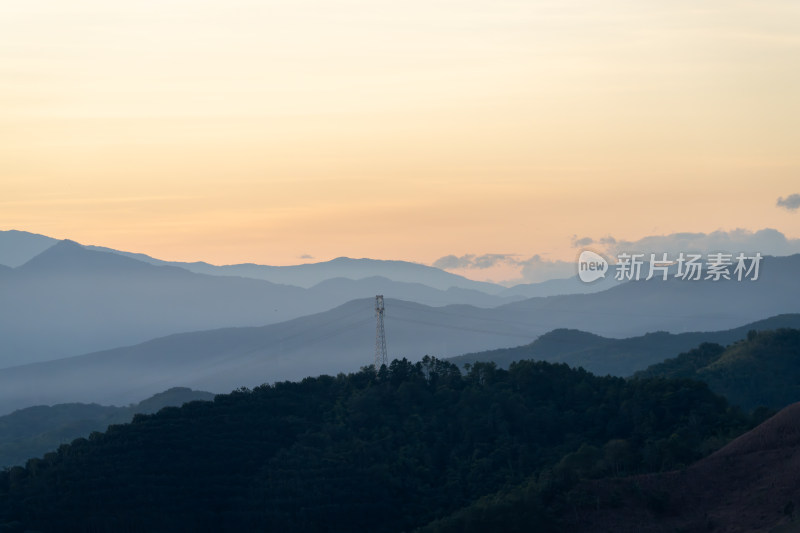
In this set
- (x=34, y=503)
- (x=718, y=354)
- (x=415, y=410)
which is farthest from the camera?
(x=718, y=354)

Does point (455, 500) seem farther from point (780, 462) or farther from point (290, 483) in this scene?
point (780, 462)

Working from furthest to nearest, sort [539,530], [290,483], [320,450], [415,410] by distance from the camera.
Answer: [415,410]
[320,450]
[290,483]
[539,530]

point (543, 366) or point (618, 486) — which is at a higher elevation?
point (543, 366)

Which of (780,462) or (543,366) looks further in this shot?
(543,366)

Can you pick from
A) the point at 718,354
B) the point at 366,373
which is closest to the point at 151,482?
the point at 366,373

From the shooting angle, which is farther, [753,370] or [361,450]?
[753,370]

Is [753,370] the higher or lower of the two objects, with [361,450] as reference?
higher

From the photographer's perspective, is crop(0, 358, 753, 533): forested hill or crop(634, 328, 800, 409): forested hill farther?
crop(634, 328, 800, 409): forested hill

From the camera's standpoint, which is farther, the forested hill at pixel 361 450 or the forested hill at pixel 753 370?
the forested hill at pixel 753 370
